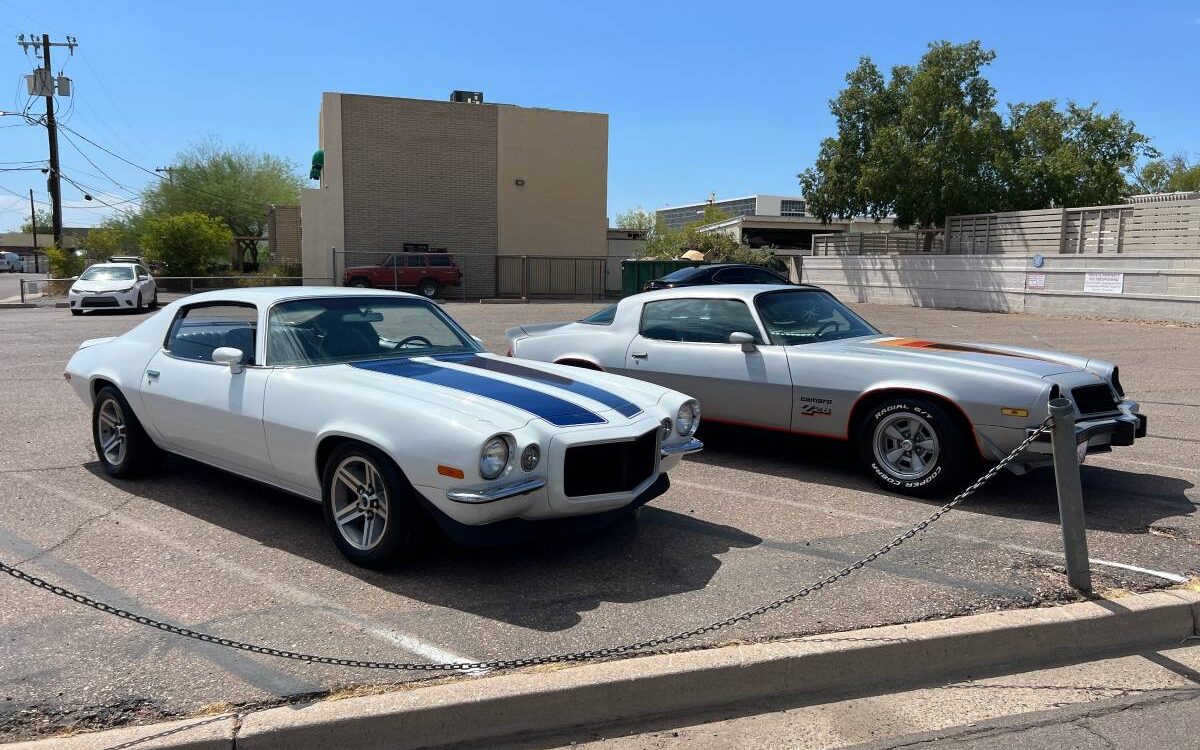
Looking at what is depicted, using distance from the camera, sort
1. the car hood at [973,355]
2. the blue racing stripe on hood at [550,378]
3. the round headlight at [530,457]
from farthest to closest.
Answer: the car hood at [973,355], the blue racing stripe on hood at [550,378], the round headlight at [530,457]

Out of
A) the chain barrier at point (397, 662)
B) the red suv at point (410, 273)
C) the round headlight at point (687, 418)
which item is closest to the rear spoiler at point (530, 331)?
the round headlight at point (687, 418)

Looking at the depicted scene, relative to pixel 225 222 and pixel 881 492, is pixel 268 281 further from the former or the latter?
pixel 881 492

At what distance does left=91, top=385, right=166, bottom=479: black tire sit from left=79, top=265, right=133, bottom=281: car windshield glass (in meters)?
20.0

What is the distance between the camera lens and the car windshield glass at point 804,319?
275 inches

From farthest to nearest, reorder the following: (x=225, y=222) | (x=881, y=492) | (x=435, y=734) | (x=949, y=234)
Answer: (x=225, y=222) → (x=949, y=234) → (x=881, y=492) → (x=435, y=734)

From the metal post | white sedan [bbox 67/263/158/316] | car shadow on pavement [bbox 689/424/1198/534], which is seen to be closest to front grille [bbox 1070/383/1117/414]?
car shadow on pavement [bbox 689/424/1198/534]

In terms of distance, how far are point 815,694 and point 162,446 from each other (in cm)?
441

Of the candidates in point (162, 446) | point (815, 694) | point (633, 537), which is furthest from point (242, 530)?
point (815, 694)

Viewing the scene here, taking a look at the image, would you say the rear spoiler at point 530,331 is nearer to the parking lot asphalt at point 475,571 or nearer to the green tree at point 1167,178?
the parking lot asphalt at point 475,571

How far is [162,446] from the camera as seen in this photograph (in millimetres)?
5883

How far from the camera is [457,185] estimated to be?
36188 mm

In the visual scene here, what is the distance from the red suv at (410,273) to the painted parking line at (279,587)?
83.4 feet

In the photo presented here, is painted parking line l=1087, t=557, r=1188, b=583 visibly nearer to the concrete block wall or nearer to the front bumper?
the concrete block wall

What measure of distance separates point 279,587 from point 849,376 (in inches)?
155
